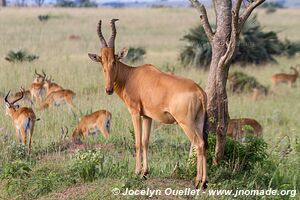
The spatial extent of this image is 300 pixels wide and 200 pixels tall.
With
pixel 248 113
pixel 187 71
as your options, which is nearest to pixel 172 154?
pixel 248 113

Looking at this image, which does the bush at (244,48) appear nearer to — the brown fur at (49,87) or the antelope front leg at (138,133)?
the brown fur at (49,87)

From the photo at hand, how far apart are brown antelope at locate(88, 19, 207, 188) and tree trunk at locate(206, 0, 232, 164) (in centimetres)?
61

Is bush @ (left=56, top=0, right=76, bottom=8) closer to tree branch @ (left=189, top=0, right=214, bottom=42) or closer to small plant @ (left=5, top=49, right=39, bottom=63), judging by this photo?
small plant @ (left=5, top=49, right=39, bottom=63)

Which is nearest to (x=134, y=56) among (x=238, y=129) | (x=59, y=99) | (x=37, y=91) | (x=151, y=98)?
(x=37, y=91)

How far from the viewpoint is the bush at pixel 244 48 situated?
1966cm

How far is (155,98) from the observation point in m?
6.55

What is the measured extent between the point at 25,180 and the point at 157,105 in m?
1.64

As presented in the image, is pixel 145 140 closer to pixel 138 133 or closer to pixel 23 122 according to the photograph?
pixel 138 133

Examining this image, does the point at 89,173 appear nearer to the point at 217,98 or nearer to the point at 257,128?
the point at 217,98

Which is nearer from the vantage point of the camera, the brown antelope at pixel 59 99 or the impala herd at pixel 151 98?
the impala herd at pixel 151 98

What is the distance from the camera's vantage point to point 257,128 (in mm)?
9906

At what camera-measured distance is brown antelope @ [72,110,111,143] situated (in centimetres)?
1001

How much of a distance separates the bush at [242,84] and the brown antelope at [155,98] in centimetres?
865

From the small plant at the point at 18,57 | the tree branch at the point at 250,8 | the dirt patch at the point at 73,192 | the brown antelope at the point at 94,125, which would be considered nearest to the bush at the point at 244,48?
the small plant at the point at 18,57
